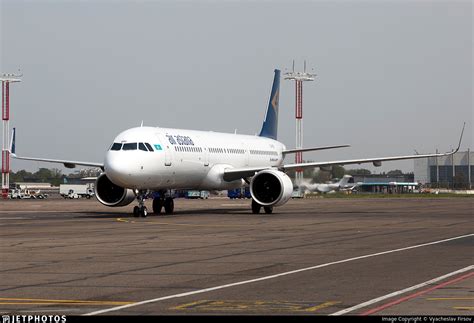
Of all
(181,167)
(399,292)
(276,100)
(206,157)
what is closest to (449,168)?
(276,100)

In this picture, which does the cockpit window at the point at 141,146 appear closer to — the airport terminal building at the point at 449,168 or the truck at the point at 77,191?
the truck at the point at 77,191

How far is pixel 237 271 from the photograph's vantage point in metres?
16.4

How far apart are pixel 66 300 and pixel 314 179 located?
194 feet

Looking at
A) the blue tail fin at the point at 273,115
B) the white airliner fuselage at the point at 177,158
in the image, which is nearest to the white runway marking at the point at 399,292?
the white airliner fuselage at the point at 177,158

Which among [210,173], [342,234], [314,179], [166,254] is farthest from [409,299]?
[314,179]

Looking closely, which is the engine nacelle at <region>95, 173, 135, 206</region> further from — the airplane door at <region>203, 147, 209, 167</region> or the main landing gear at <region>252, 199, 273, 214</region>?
the main landing gear at <region>252, 199, 273, 214</region>

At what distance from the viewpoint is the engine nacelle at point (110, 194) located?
139 feet

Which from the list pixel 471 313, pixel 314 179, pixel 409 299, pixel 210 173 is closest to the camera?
pixel 471 313

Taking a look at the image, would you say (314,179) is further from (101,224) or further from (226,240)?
(226,240)

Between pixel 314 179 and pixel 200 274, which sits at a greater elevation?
pixel 314 179

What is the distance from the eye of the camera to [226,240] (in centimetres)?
2480

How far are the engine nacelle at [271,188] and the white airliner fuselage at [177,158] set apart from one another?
3194mm

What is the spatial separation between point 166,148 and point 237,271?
24439 millimetres

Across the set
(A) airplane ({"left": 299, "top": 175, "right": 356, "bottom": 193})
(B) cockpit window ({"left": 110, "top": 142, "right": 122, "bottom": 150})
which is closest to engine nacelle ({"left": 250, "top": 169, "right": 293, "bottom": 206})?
(B) cockpit window ({"left": 110, "top": 142, "right": 122, "bottom": 150})
